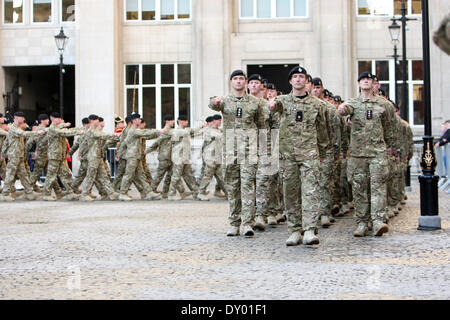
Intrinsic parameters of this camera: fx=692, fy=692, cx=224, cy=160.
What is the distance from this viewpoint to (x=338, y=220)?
12234 mm

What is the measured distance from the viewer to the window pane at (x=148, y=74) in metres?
31.0

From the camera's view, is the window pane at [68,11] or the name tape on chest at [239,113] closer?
the name tape on chest at [239,113]

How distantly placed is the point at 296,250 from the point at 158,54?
23279 mm

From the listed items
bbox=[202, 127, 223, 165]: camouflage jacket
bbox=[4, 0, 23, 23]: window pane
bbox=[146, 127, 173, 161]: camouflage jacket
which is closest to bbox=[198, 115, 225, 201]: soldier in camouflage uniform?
bbox=[202, 127, 223, 165]: camouflage jacket

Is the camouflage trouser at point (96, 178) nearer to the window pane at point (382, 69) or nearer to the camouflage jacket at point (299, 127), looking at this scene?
the camouflage jacket at point (299, 127)

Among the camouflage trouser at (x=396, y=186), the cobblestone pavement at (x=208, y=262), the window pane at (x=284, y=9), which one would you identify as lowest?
the cobblestone pavement at (x=208, y=262)

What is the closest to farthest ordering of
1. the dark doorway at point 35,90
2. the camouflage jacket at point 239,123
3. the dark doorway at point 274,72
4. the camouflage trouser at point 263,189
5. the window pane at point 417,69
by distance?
the camouflage jacket at point 239,123 → the camouflage trouser at point 263,189 → the window pane at point 417,69 → the dark doorway at point 274,72 → the dark doorway at point 35,90

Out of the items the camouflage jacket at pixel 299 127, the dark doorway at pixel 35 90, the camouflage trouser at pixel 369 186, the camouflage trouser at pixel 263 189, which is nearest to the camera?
the camouflage jacket at pixel 299 127

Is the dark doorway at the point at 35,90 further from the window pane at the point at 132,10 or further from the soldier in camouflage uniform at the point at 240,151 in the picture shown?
the soldier in camouflage uniform at the point at 240,151

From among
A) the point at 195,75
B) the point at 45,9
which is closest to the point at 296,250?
the point at 195,75

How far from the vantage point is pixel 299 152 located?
29.6ft

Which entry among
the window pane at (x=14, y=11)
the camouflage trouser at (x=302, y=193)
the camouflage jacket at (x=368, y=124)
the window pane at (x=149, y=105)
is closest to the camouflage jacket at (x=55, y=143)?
the camouflage jacket at (x=368, y=124)

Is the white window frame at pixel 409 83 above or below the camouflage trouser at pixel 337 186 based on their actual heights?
above

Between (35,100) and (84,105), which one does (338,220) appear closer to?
(84,105)
